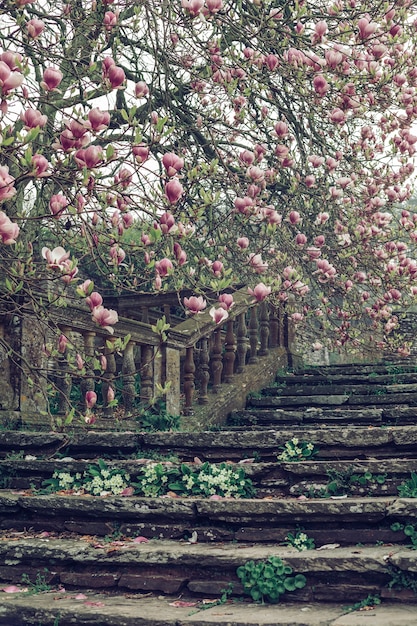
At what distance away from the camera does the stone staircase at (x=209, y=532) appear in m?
3.98

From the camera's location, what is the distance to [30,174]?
331 centimetres

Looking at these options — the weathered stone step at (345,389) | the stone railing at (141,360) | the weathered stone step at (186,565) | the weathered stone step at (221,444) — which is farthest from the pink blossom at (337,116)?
the weathered stone step at (186,565)

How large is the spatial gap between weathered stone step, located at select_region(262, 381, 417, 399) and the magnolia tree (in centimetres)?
72

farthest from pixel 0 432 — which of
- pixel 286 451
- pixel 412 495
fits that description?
pixel 412 495

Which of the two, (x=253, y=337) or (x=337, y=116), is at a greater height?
(x=337, y=116)

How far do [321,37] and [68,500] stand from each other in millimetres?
3351

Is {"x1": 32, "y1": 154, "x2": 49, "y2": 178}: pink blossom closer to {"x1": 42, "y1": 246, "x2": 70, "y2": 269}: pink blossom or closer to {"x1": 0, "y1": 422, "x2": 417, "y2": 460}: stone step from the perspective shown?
{"x1": 42, "y1": 246, "x2": 70, "y2": 269}: pink blossom

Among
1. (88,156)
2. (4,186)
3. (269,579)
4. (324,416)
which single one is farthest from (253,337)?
(4,186)

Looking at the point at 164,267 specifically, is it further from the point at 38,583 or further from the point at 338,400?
the point at 338,400

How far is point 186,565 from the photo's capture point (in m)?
4.35

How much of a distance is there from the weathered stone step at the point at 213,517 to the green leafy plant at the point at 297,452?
42cm

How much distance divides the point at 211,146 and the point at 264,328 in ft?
6.87

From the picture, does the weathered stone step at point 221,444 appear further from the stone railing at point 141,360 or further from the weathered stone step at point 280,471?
the stone railing at point 141,360

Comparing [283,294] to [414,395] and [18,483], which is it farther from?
[18,483]
